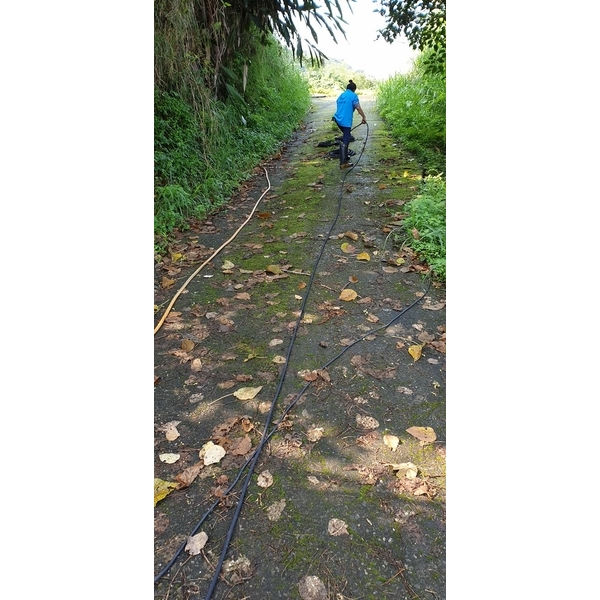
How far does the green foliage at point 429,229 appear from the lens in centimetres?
368

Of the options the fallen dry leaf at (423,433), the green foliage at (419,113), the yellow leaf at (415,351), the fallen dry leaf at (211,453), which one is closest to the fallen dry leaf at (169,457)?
the fallen dry leaf at (211,453)

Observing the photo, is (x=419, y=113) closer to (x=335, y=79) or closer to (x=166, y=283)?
(x=166, y=283)

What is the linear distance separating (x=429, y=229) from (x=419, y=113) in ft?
18.0

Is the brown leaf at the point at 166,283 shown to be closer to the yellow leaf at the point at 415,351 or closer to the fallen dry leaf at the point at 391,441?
the yellow leaf at the point at 415,351

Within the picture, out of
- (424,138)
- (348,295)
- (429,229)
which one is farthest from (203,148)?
(424,138)

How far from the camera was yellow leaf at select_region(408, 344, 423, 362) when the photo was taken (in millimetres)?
2511

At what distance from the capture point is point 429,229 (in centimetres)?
403

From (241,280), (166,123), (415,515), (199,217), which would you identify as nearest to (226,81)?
(166,123)

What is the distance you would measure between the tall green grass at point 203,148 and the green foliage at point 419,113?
255 centimetres

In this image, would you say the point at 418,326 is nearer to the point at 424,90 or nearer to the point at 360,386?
the point at 360,386

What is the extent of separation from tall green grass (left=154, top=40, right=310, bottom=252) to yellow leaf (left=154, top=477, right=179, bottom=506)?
8.65 feet

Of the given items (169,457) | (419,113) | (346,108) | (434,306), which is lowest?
(434,306)

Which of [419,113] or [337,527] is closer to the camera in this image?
[337,527]

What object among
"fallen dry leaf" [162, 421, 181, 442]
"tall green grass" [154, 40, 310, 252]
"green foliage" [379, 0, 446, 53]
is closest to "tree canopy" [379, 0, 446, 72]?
"green foliage" [379, 0, 446, 53]
